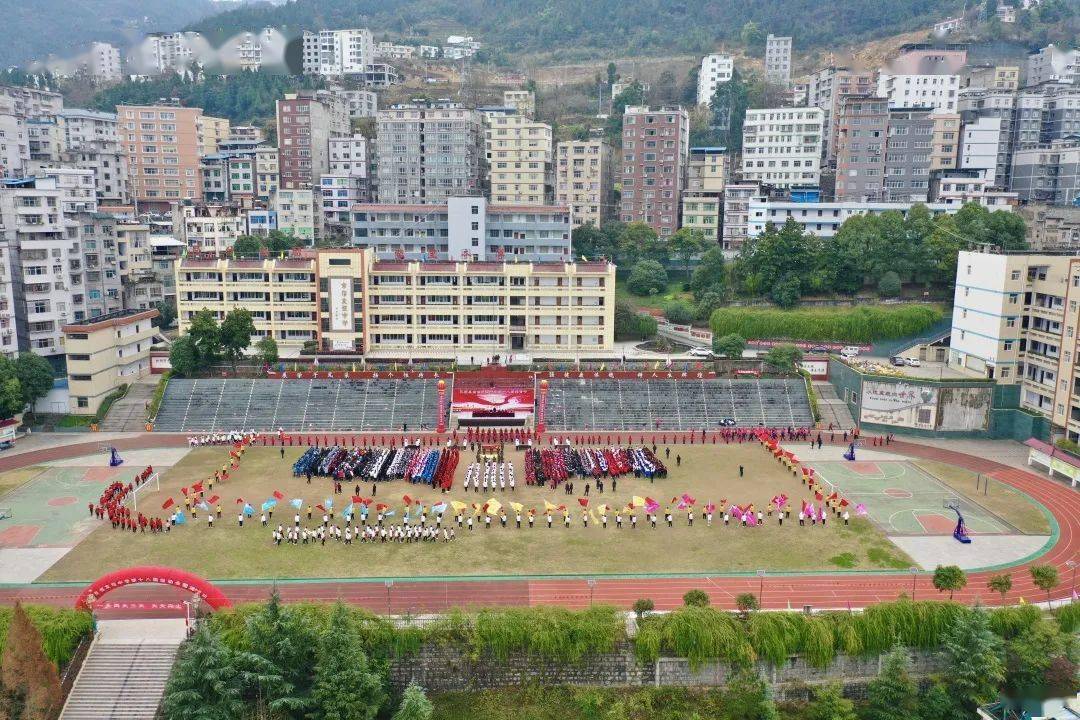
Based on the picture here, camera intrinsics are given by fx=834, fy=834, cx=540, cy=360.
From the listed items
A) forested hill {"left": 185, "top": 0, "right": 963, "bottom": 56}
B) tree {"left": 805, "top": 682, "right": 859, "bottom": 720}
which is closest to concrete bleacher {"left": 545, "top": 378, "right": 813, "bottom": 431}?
tree {"left": 805, "top": 682, "right": 859, "bottom": 720}

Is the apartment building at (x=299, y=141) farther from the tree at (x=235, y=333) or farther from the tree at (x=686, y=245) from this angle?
the tree at (x=235, y=333)

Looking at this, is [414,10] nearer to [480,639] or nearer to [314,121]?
[314,121]

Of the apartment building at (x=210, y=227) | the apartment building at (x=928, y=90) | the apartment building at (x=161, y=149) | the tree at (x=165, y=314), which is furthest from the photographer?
the apartment building at (x=161, y=149)

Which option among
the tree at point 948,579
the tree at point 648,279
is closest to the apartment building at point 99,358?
the tree at point 648,279

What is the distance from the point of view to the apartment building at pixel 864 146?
3147 inches

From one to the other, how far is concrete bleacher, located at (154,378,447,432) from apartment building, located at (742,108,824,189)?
53.5 meters

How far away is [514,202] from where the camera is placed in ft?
291

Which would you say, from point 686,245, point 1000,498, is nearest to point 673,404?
point 1000,498

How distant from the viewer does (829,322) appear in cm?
6106

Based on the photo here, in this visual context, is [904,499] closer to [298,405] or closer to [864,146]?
[298,405]

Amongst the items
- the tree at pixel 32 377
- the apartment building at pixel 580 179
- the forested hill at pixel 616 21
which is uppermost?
the forested hill at pixel 616 21

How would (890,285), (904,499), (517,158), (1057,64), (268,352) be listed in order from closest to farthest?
(904,499) < (268,352) < (890,285) < (517,158) < (1057,64)

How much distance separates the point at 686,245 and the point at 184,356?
4378 cm

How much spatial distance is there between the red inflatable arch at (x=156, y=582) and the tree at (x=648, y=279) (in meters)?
53.3
